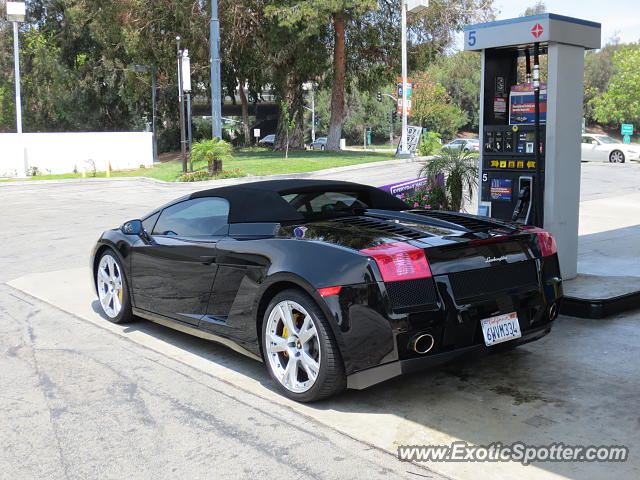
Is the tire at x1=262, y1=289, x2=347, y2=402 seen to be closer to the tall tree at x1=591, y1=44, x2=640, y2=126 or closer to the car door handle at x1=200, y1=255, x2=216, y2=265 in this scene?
the car door handle at x1=200, y1=255, x2=216, y2=265

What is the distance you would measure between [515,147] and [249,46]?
3347cm

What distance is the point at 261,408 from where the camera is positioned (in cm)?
438

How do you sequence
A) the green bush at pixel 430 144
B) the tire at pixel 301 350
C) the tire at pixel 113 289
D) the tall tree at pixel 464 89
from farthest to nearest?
the tall tree at pixel 464 89, the green bush at pixel 430 144, the tire at pixel 113 289, the tire at pixel 301 350

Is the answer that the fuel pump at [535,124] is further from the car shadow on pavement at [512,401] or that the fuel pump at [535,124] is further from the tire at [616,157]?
the tire at [616,157]

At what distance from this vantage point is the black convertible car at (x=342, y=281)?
4.08m

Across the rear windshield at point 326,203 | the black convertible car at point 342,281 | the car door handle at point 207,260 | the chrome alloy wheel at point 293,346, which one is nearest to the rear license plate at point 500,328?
the black convertible car at point 342,281

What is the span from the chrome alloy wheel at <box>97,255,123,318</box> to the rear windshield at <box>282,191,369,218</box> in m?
2.04

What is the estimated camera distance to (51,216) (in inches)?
637

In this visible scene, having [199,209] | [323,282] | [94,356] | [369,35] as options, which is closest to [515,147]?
[199,209]

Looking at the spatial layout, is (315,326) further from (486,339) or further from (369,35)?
(369,35)

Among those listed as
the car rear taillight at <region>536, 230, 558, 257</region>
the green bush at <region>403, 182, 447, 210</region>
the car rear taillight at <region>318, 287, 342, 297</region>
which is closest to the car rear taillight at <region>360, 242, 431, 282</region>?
the car rear taillight at <region>318, 287, 342, 297</region>

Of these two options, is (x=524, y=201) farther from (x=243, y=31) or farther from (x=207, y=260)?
(x=243, y=31)

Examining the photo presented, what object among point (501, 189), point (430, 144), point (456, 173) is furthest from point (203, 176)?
point (501, 189)

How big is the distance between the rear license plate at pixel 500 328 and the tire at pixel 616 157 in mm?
29470
